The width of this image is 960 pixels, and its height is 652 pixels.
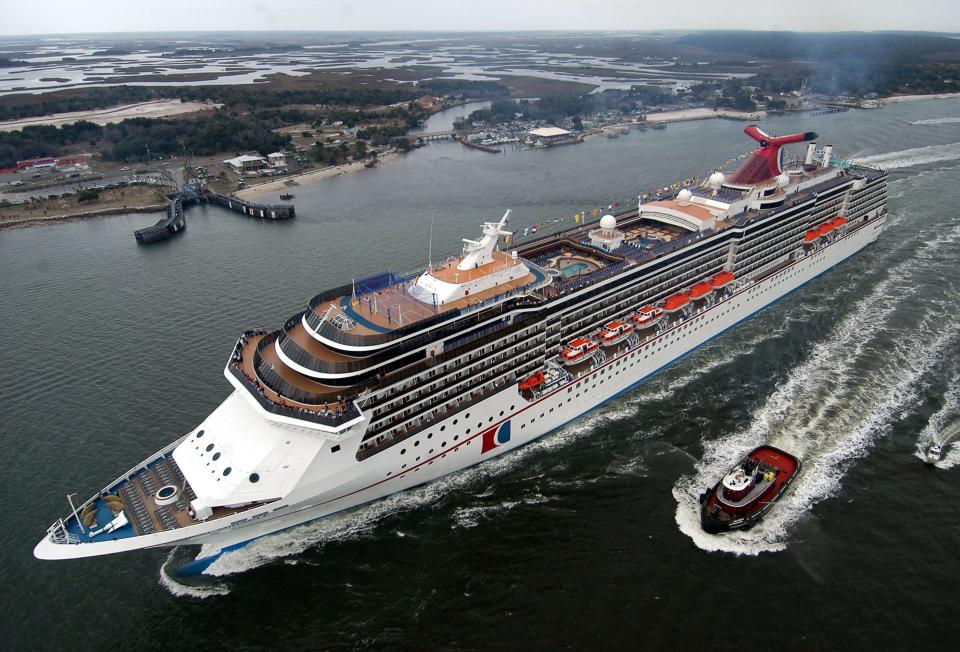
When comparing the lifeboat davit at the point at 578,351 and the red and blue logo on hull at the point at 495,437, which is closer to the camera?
the red and blue logo on hull at the point at 495,437

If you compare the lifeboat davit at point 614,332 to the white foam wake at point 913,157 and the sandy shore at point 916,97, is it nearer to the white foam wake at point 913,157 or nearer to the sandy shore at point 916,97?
the white foam wake at point 913,157

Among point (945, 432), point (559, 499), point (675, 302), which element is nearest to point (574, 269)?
point (675, 302)

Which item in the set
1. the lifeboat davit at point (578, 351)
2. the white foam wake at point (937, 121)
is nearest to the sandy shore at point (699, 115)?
the white foam wake at point (937, 121)

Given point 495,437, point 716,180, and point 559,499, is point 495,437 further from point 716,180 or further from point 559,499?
point 716,180

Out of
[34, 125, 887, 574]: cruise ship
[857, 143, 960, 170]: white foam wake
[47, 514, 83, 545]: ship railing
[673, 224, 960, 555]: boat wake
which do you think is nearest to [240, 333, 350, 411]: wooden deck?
[34, 125, 887, 574]: cruise ship

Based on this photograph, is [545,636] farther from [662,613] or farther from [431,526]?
[431,526]

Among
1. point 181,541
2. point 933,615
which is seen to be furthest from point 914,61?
point 181,541
